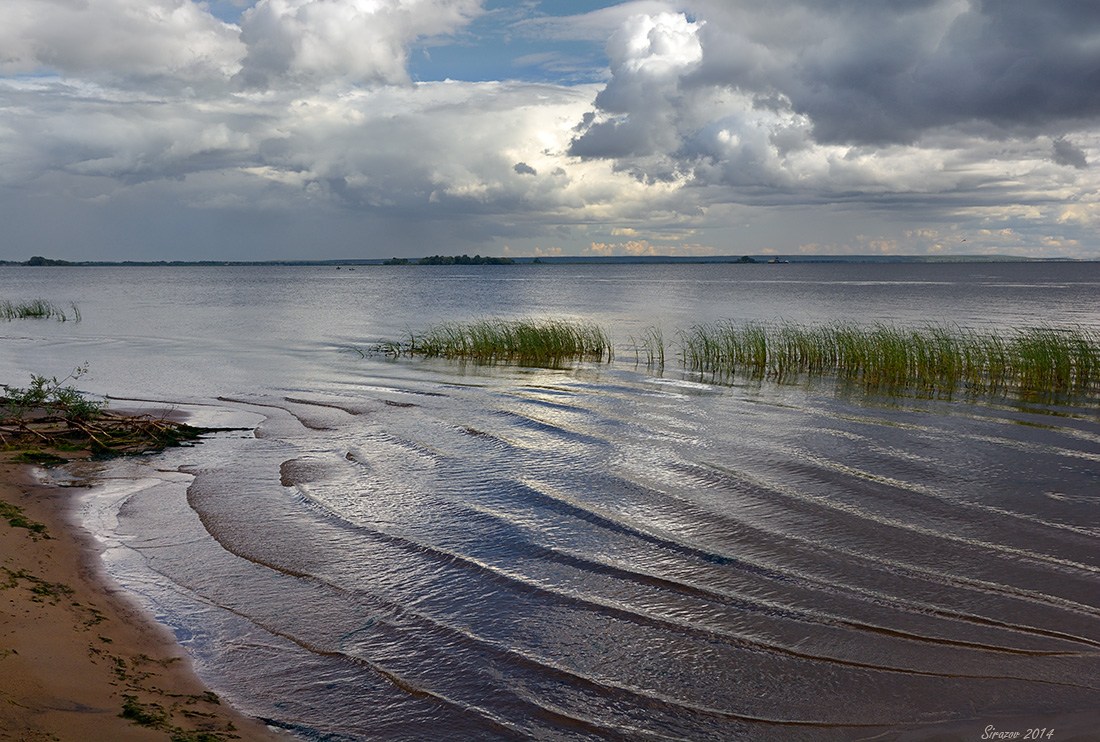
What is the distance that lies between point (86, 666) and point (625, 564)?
16.3ft

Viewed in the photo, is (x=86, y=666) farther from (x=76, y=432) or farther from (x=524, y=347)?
(x=524, y=347)

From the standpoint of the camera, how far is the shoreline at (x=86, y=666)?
171 inches

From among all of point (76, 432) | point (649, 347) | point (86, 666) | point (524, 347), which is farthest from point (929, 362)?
point (86, 666)

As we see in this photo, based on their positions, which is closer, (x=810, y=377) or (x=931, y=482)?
(x=931, y=482)

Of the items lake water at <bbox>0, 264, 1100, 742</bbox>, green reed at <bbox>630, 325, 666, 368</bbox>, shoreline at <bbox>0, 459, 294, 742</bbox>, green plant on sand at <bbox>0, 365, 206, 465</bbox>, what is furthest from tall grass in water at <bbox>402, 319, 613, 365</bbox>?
shoreline at <bbox>0, 459, 294, 742</bbox>

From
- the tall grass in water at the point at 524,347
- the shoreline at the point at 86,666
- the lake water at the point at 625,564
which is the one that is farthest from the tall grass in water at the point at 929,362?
the shoreline at the point at 86,666

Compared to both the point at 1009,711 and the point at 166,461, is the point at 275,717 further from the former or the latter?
the point at 166,461

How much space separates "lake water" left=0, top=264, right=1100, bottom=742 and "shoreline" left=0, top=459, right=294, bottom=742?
24 cm

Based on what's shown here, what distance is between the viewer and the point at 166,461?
1207 centimetres

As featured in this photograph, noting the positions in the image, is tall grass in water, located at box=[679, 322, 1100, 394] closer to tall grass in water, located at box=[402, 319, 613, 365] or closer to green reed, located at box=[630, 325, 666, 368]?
green reed, located at box=[630, 325, 666, 368]

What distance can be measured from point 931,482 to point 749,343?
13241mm

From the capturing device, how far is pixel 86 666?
5172 mm

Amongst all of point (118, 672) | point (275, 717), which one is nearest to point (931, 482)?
point (275, 717)

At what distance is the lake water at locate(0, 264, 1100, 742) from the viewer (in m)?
5.27
